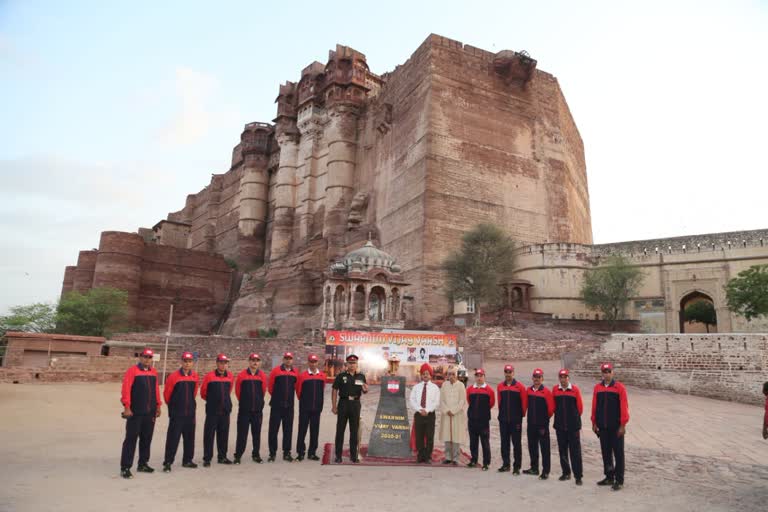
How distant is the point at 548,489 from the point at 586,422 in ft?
15.3

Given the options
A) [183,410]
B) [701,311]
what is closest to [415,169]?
[701,311]

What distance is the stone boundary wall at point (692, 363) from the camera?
537 inches

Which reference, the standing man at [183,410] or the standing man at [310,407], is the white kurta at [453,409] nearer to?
the standing man at [310,407]

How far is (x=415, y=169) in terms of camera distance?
104 ft

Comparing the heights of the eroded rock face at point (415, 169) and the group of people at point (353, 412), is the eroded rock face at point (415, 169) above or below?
above

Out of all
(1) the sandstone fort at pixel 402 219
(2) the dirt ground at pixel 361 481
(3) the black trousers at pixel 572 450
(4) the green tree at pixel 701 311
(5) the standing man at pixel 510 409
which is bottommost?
(2) the dirt ground at pixel 361 481

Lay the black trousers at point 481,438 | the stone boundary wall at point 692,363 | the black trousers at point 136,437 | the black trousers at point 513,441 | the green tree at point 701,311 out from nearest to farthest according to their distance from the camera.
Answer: the black trousers at point 136,437
the black trousers at point 513,441
the black trousers at point 481,438
the stone boundary wall at point 692,363
the green tree at point 701,311

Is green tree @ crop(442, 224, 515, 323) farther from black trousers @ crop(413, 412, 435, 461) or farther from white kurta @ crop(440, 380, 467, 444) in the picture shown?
black trousers @ crop(413, 412, 435, 461)

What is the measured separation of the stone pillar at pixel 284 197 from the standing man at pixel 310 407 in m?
A: 36.2

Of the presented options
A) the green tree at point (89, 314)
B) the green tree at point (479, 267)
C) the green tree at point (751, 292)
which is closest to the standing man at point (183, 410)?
the green tree at point (479, 267)

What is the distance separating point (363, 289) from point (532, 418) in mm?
15662

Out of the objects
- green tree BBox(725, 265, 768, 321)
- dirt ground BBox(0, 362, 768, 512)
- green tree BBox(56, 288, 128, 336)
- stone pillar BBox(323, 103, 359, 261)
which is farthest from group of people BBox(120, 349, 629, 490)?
green tree BBox(56, 288, 128, 336)

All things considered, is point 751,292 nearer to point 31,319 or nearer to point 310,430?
point 310,430

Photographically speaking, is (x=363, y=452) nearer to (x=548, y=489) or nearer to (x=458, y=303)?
(x=548, y=489)
